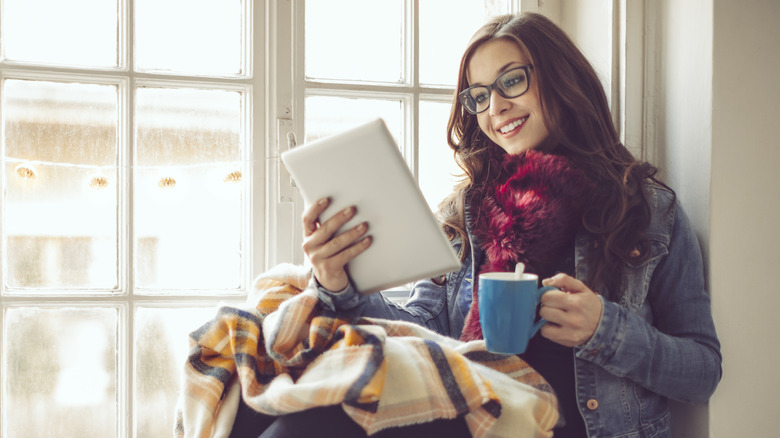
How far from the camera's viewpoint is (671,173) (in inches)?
46.6

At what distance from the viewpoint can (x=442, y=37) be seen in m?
1.46

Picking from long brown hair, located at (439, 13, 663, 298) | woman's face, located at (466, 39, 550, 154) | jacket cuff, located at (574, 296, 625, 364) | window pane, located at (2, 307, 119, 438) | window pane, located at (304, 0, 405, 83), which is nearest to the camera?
jacket cuff, located at (574, 296, 625, 364)

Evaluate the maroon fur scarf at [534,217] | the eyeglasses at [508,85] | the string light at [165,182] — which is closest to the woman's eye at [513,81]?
the eyeglasses at [508,85]

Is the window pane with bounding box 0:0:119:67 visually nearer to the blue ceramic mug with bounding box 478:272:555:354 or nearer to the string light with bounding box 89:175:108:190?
the string light with bounding box 89:175:108:190

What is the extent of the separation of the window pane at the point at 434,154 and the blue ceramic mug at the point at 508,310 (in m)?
0.63

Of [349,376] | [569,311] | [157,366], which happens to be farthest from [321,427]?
[157,366]

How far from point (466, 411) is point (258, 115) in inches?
31.4

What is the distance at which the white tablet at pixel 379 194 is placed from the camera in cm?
85

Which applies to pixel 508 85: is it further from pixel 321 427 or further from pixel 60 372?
pixel 60 372

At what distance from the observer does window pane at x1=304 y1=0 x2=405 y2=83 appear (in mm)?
1378

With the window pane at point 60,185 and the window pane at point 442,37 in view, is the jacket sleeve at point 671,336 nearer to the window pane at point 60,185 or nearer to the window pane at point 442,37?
the window pane at point 442,37

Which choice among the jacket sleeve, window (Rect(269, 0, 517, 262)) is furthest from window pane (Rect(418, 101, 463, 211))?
the jacket sleeve

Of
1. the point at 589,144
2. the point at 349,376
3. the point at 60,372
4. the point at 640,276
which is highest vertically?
the point at 589,144

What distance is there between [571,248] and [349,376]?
0.52 meters
